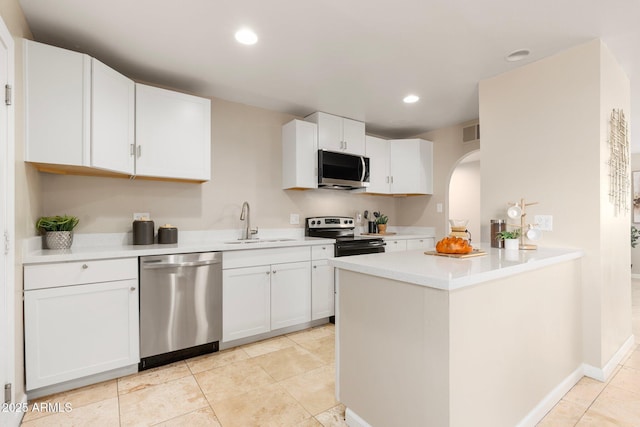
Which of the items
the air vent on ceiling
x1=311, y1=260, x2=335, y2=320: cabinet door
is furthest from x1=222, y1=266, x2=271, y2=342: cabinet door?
the air vent on ceiling

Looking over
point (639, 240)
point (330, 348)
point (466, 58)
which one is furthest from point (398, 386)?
point (639, 240)

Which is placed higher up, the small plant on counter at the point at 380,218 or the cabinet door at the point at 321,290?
the small plant on counter at the point at 380,218

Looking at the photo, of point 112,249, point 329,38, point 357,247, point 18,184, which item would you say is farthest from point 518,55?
point 18,184

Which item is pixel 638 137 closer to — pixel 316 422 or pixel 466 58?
pixel 466 58

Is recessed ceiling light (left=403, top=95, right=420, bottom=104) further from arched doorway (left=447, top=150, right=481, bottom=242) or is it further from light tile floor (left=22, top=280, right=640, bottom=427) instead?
arched doorway (left=447, top=150, right=481, bottom=242)

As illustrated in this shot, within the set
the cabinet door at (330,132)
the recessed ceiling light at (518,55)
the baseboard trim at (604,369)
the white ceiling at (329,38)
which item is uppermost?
the white ceiling at (329,38)

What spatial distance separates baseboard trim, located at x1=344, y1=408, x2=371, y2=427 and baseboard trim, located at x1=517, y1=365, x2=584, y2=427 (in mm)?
794

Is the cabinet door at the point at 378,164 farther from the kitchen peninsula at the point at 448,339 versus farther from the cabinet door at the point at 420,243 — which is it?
the kitchen peninsula at the point at 448,339

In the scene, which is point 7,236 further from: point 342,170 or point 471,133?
point 471,133

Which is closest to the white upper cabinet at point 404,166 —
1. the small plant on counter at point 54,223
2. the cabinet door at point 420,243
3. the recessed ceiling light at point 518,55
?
the cabinet door at point 420,243

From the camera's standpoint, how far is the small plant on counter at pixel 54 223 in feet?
7.47

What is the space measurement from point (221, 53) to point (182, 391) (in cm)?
244

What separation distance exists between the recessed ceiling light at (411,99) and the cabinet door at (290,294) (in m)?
2.03

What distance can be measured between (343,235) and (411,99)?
5.70 ft
